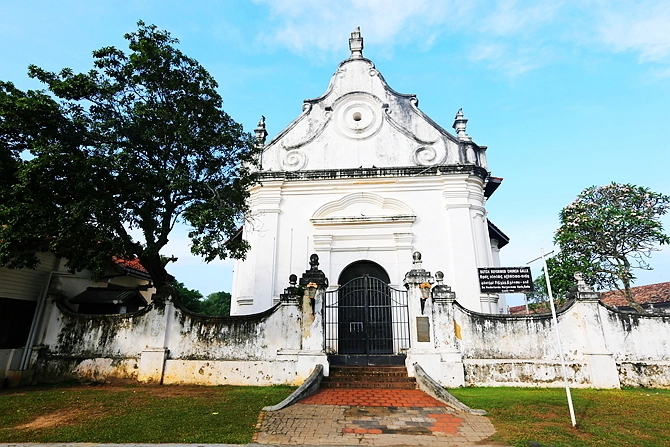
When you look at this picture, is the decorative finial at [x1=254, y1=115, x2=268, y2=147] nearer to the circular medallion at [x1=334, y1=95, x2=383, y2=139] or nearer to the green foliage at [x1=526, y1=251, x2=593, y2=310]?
the circular medallion at [x1=334, y1=95, x2=383, y2=139]

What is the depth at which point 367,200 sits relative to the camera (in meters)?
13.2

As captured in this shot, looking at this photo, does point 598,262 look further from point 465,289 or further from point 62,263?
point 62,263

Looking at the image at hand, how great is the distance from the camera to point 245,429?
545cm

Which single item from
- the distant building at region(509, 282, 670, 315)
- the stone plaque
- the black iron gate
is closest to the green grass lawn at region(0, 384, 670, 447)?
the stone plaque

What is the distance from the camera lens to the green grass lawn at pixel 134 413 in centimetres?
520

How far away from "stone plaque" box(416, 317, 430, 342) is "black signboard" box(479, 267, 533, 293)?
1977mm

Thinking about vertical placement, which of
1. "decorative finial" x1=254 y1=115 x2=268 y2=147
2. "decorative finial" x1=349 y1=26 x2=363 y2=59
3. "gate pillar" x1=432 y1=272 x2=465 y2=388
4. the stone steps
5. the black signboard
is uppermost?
"decorative finial" x1=349 y1=26 x2=363 y2=59

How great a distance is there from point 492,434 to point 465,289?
6.66 metres

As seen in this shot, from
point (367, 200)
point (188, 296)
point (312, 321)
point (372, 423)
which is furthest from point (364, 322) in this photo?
point (188, 296)

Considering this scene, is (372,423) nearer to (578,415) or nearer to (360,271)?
(578,415)

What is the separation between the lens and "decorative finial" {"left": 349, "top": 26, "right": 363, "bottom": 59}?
15.5m

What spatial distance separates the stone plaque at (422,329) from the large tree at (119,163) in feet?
16.6

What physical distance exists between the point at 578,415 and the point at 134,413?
7491mm

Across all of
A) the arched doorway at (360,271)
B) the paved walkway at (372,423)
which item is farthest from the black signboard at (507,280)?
the paved walkway at (372,423)
